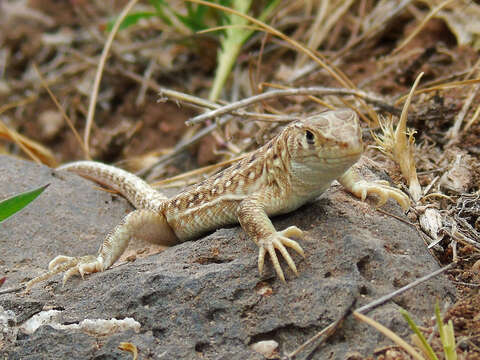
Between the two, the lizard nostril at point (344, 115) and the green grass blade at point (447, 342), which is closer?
the green grass blade at point (447, 342)

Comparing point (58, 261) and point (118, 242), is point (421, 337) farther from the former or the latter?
point (58, 261)

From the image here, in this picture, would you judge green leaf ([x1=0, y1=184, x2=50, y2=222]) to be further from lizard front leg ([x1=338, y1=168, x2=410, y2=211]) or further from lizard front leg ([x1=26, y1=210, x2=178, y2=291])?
lizard front leg ([x1=338, y1=168, x2=410, y2=211])

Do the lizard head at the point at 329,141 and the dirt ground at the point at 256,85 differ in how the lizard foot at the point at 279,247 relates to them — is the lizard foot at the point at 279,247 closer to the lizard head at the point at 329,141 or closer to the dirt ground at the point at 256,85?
the lizard head at the point at 329,141

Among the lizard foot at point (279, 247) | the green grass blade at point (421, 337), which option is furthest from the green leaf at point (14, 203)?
the green grass blade at point (421, 337)

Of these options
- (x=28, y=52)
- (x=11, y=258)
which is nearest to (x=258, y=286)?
(x=11, y=258)

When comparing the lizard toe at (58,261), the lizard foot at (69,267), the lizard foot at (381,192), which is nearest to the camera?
the lizard foot at (381,192)

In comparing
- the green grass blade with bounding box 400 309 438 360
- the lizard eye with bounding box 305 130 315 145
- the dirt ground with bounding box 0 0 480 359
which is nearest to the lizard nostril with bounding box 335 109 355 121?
the lizard eye with bounding box 305 130 315 145

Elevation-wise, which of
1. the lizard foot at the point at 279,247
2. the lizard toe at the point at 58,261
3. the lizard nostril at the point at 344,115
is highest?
the lizard nostril at the point at 344,115

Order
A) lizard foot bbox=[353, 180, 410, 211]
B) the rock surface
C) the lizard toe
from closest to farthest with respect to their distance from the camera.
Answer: the rock surface, lizard foot bbox=[353, 180, 410, 211], the lizard toe
